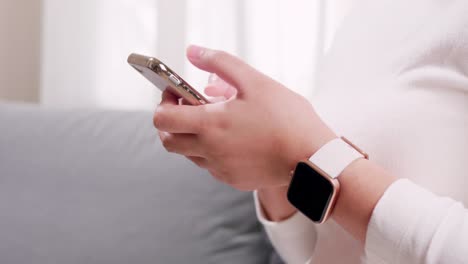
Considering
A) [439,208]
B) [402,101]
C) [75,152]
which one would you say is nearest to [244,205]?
[75,152]

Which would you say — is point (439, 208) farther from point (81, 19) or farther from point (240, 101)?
point (81, 19)

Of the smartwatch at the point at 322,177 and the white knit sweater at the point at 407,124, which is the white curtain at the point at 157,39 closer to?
the white knit sweater at the point at 407,124

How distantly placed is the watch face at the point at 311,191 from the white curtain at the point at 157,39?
718mm

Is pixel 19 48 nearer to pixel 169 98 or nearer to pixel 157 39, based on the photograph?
pixel 157 39

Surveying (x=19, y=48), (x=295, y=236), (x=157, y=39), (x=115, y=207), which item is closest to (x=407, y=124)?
(x=295, y=236)

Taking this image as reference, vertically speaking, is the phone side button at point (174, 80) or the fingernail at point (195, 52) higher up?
the fingernail at point (195, 52)

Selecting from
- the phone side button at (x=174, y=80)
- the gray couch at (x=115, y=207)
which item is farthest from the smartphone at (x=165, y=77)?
the gray couch at (x=115, y=207)

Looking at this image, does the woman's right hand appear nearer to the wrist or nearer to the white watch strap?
the wrist

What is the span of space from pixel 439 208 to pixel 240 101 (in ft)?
0.67

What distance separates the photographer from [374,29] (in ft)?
2.32

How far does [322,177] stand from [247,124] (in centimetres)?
9

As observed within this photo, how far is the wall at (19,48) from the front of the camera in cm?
152

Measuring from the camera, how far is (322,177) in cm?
49

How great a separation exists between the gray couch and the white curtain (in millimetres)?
337
